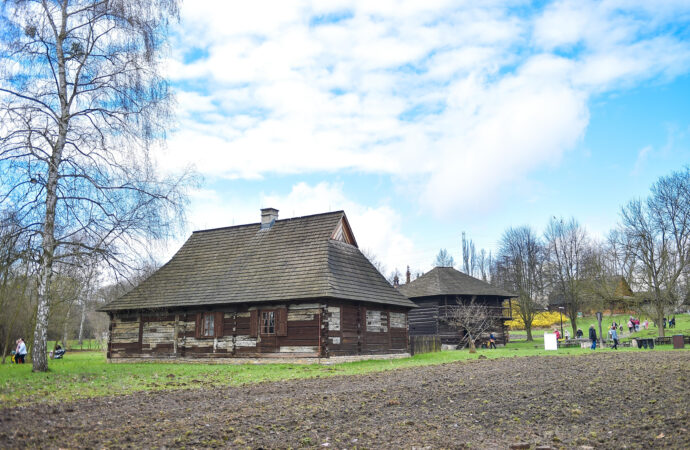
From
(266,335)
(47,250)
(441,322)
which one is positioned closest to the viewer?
(47,250)

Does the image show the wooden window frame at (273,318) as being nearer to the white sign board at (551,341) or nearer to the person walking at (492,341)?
the white sign board at (551,341)

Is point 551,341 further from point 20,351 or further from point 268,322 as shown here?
point 20,351

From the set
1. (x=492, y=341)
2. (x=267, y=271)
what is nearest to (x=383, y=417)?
(x=267, y=271)

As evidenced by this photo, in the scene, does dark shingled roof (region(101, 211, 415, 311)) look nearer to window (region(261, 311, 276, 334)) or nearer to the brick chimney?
the brick chimney

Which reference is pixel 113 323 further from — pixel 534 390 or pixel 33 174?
pixel 534 390

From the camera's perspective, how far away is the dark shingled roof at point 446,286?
44781 mm

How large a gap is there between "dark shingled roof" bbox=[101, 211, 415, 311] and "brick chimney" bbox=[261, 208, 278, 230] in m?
0.43

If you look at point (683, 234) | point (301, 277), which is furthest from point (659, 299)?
point (301, 277)

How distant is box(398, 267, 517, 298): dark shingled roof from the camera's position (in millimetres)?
44781

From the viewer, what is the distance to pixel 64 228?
55.6 feet

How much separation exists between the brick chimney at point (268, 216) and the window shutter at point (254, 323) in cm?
668

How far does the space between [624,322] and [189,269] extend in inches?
2323

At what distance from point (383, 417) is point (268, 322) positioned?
55.2 ft

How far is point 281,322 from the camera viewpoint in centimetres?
2467
